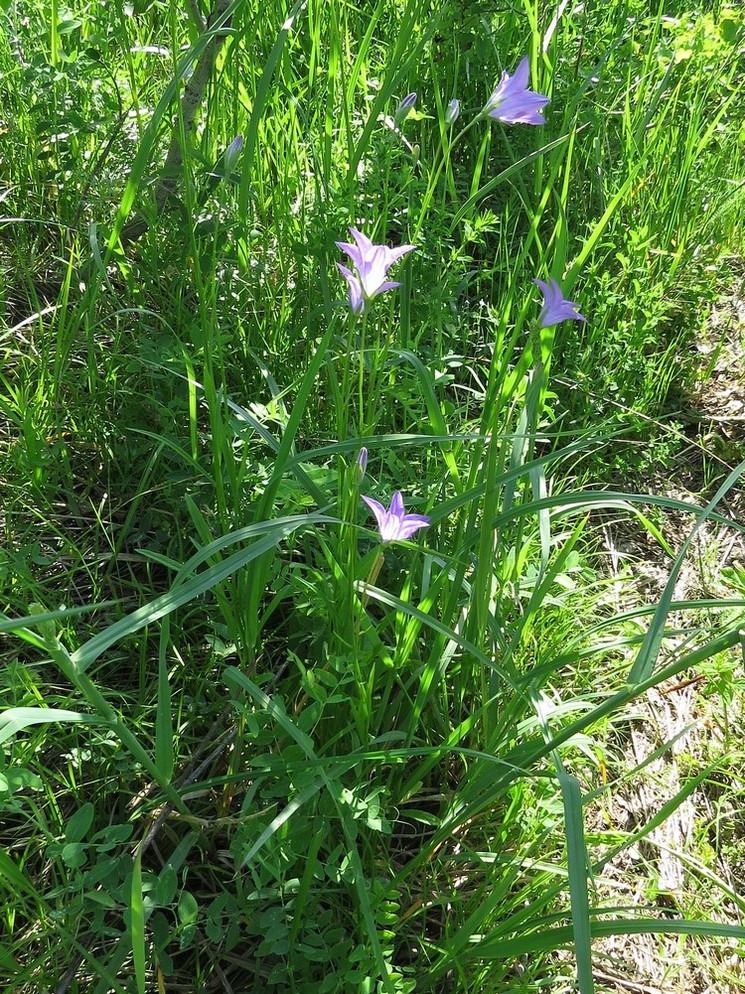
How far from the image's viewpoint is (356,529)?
1161 mm

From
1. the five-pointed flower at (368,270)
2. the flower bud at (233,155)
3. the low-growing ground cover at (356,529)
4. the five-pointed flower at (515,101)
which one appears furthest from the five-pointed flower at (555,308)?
the flower bud at (233,155)

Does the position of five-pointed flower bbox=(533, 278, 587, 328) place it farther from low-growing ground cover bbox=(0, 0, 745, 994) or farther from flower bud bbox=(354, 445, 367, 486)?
flower bud bbox=(354, 445, 367, 486)

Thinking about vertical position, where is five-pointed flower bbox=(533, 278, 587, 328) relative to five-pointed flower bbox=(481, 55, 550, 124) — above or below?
below

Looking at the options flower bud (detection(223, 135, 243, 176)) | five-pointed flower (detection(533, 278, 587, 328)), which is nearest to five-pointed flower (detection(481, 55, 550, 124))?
five-pointed flower (detection(533, 278, 587, 328))

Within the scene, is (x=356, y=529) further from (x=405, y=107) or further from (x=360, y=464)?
(x=405, y=107)

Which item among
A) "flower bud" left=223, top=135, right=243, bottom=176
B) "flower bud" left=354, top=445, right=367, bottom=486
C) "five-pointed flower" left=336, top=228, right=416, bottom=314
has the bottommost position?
"flower bud" left=354, top=445, right=367, bottom=486

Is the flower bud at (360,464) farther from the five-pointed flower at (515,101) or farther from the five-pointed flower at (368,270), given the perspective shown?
the five-pointed flower at (515,101)

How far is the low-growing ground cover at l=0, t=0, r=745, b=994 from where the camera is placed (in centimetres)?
107

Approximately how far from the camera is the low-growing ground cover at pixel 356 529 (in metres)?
1.07

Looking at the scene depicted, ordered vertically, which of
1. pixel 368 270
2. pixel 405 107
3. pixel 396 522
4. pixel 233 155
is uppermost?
pixel 405 107

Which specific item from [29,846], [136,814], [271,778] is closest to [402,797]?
[271,778]

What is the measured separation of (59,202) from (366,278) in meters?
1.16

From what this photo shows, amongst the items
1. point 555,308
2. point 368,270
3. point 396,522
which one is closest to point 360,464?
point 396,522

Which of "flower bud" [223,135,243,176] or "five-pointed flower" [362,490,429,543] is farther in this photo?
"flower bud" [223,135,243,176]
